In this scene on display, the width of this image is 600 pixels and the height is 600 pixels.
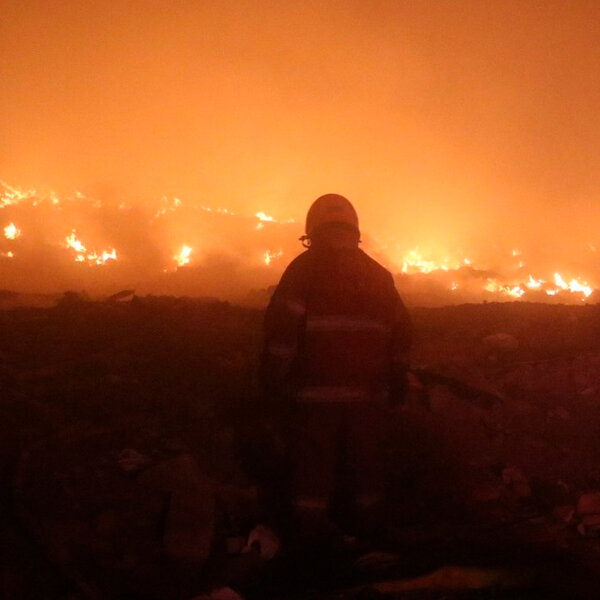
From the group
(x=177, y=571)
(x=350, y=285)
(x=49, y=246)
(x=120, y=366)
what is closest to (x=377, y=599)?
(x=177, y=571)

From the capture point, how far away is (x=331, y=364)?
359 centimetres

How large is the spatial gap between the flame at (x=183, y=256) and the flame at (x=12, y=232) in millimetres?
10908

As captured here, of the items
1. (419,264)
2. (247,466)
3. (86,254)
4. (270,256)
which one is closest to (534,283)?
(419,264)

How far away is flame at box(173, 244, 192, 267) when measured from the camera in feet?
133

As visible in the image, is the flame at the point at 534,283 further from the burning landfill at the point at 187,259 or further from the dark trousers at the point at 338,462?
the dark trousers at the point at 338,462

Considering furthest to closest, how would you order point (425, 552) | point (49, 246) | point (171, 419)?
point (49, 246), point (171, 419), point (425, 552)

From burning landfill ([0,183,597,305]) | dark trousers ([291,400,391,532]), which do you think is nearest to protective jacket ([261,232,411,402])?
dark trousers ([291,400,391,532])

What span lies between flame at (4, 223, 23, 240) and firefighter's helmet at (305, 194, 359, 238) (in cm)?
3980

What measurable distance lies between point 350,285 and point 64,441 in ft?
8.04

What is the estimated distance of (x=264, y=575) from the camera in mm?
3461

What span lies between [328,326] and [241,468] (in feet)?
5.36

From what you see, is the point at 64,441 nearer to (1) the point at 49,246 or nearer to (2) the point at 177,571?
(2) the point at 177,571

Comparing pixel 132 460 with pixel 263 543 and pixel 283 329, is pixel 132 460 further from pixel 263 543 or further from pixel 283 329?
pixel 283 329

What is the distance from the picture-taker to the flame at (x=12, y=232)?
3834 centimetres
